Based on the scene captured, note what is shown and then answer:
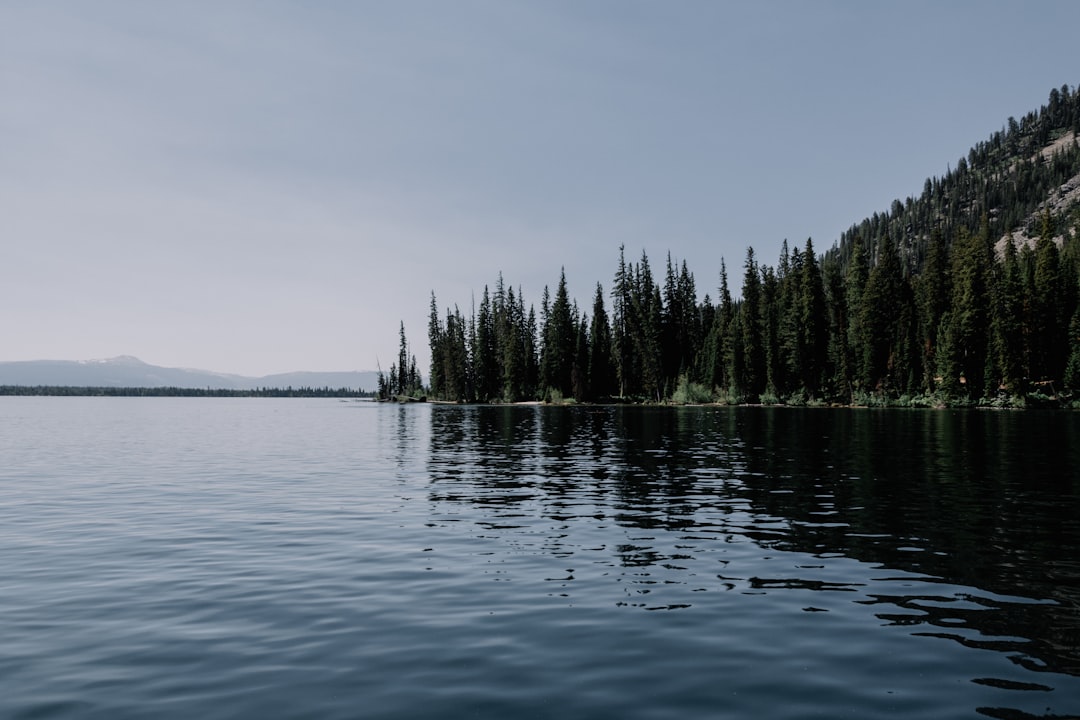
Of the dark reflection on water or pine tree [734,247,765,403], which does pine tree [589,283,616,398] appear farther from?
the dark reflection on water

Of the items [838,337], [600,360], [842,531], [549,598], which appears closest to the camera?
[549,598]

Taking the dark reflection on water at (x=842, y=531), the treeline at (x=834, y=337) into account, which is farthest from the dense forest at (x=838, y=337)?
the dark reflection on water at (x=842, y=531)

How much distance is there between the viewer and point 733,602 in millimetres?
13133

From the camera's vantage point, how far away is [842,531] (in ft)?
65.4

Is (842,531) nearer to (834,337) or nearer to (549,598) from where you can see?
(549,598)

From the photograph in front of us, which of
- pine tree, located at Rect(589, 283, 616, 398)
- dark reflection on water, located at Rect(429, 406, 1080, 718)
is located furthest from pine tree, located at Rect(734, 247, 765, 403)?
dark reflection on water, located at Rect(429, 406, 1080, 718)

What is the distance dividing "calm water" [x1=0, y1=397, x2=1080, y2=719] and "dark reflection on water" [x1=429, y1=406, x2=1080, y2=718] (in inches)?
4.1

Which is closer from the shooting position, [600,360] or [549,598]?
[549,598]

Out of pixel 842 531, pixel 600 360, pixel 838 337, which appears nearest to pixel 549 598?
pixel 842 531

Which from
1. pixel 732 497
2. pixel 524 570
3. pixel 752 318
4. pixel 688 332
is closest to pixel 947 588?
pixel 524 570

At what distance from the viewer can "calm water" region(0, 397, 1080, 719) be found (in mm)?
8969

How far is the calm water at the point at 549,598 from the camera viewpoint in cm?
897

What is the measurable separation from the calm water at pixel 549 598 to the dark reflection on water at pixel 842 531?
103 mm

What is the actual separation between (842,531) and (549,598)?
10.2 m
